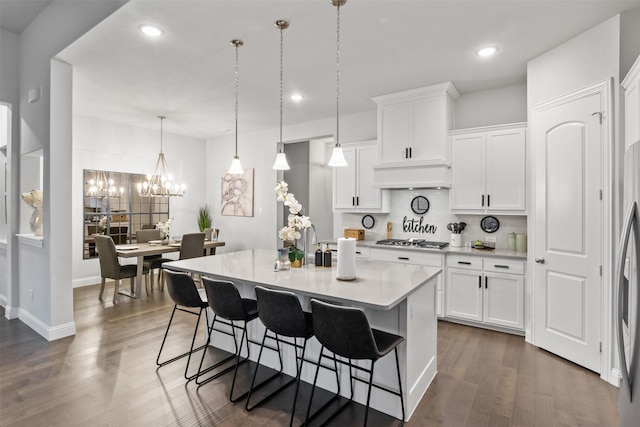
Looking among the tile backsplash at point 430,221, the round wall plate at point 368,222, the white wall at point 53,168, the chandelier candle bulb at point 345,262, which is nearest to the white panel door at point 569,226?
the tile backsplash at point 430,221

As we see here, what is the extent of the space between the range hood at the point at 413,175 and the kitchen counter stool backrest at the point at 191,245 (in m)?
2.77

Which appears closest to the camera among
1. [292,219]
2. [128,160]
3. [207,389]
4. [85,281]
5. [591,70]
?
[207,389]

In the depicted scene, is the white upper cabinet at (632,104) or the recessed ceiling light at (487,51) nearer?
the white upper cabinet at (632,104)

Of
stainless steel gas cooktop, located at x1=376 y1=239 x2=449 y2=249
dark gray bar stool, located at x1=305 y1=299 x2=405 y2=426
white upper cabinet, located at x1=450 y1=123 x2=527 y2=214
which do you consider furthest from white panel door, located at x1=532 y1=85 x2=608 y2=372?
dark gray bar stool, located at x1=305 y1=299 x2=405 y2=426

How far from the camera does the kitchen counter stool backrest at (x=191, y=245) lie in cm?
507

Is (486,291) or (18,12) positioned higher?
(18,12)

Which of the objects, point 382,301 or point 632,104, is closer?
point 382,301

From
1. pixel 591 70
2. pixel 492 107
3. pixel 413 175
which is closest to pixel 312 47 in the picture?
pixel 413 175

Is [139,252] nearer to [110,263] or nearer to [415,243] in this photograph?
[110,263]

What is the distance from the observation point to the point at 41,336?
3.52 m

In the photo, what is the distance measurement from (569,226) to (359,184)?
2.58m

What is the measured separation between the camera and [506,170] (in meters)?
3.81

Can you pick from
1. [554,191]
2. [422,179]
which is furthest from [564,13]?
[422,179]

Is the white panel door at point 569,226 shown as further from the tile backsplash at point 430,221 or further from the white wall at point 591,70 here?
the tile backsplash at point 430,221
